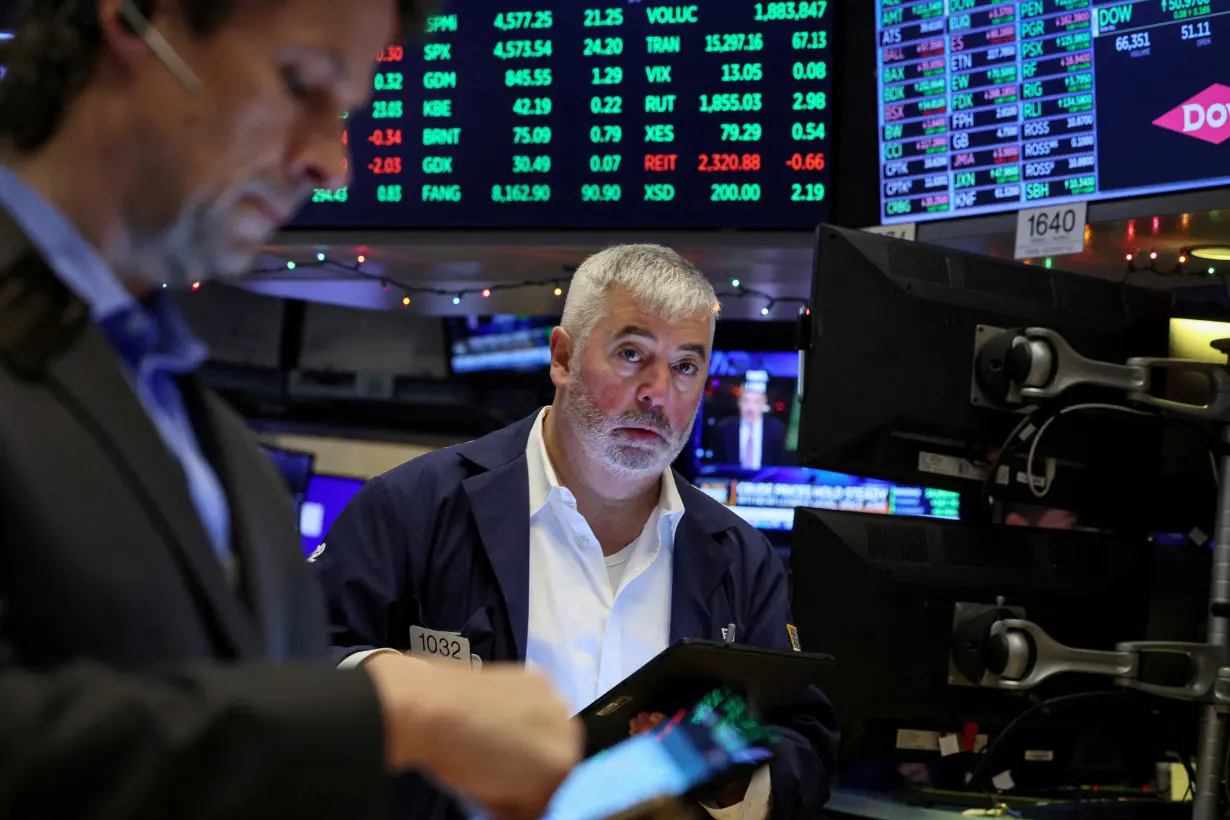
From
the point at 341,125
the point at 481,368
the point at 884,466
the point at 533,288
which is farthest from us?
the point at 481,368

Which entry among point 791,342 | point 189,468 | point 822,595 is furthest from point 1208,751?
point 791,342

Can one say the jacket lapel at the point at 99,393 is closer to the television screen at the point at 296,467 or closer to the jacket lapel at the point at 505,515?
the jacket lapel at the point at 505,515

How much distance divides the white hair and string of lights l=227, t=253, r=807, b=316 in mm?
1851

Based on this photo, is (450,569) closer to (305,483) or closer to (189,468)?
(189,468)

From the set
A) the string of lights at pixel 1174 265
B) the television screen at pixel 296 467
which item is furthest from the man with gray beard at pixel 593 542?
the television screen at pixel 296 467

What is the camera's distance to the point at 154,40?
0.78 metres

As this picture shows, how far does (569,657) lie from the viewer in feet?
7.29

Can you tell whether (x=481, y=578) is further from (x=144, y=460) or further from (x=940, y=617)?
(x=144, y=460)

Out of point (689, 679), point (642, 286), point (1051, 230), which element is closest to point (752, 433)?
point (1051, 230)

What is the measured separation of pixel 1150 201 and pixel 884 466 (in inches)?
49.5

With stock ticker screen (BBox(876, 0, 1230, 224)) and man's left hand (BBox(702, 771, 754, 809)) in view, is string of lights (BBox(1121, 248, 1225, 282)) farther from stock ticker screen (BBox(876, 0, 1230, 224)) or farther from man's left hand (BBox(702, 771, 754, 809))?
man's left hand (BBox(702, 771, 754, 809))

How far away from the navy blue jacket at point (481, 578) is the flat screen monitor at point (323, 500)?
3.06 m

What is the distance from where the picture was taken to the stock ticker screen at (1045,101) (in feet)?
9.20

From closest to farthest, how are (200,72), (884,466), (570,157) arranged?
(200,72)
(884,466)
(570,157)
